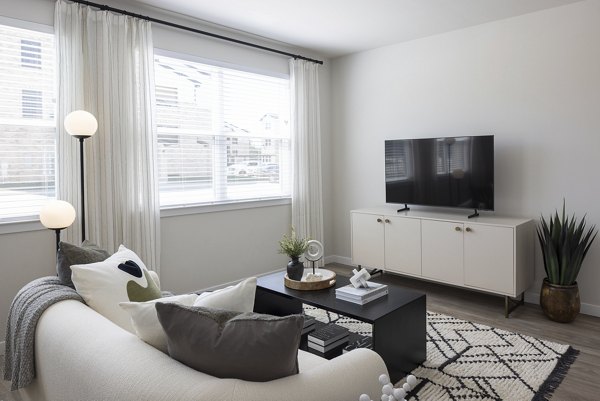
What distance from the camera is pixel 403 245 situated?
4.14 meters

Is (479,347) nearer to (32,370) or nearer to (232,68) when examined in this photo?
(32,370)

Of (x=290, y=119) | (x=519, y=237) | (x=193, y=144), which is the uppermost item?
(x=290, y=119)

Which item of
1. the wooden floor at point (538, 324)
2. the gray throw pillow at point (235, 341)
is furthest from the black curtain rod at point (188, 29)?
the gray throw pillow at point (235, 341)

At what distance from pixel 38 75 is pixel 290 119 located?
2.52 meters

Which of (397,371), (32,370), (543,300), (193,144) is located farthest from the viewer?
(193,144)

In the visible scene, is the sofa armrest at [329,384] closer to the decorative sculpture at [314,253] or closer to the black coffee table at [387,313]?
the black coffee table at [387,313]

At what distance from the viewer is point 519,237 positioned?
11.3 feet

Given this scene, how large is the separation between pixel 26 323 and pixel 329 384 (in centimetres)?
134

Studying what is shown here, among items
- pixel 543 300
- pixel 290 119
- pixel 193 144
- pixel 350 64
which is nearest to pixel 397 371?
pixel 543 300

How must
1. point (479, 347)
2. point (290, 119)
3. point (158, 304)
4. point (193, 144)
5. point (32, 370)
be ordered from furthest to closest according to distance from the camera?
point (290, 119) < point (193, 144) < point (479, 347) < point (32, 370) < point (158, 304)

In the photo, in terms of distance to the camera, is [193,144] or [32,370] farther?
[193,144]

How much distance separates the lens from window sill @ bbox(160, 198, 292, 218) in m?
3.77

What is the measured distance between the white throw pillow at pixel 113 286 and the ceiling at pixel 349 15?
2458 mm

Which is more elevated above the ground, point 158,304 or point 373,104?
point 373,104
